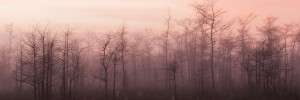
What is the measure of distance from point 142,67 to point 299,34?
29391 millimetres

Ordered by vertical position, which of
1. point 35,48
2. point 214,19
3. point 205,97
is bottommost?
point 205,97

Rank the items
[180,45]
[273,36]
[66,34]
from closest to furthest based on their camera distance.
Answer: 1. [66,34]
2. [273,36]
3. [180,45]

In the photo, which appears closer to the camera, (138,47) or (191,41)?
(191,41)

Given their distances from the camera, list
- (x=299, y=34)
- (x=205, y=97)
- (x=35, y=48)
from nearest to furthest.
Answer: (x=205, y=97) → (x=35, y=48) → (x=299, y=34)

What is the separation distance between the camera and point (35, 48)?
2953 cm

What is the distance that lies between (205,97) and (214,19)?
7.99 metres

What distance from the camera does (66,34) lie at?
37.7 meters

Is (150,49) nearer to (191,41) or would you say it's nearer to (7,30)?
(191,41)

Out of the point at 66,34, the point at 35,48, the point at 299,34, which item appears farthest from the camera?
the point at 299,34

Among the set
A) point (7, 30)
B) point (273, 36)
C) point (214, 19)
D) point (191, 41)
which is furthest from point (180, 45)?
point (214, 19)

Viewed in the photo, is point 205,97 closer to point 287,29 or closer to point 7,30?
point 287,29

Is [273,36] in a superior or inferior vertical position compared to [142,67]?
superior

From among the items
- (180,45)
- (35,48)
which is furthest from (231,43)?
(35,48)

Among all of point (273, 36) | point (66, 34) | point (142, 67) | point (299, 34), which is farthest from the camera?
point (142, 67)
